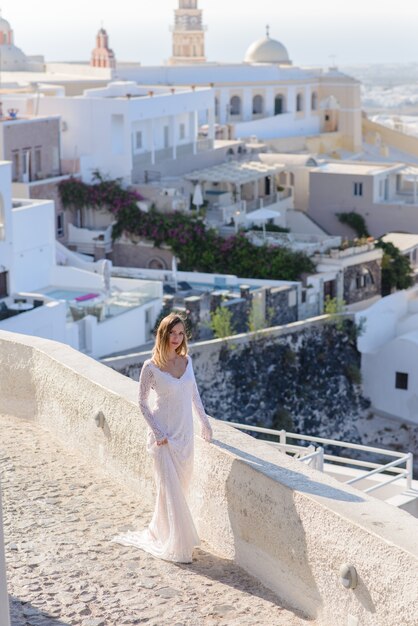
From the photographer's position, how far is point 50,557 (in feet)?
21.8

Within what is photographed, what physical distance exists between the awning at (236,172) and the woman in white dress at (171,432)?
100ft

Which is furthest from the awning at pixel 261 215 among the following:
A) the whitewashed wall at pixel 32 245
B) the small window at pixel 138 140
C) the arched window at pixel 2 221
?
the arched window at pixel 2 221

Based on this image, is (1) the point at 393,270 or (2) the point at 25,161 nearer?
(1) the point at 393,270

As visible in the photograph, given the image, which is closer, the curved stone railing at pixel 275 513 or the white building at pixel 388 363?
the curved stone railing at pixel 275 513

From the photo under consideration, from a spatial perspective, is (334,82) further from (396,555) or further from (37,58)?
(396,555)

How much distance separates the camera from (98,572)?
648 cm

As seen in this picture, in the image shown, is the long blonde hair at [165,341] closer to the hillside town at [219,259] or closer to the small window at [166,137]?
the hillside town at [219,259]

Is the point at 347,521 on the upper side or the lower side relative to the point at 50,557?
upper

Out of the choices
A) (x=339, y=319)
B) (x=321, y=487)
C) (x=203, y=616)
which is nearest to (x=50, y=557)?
(x=203, y=616)

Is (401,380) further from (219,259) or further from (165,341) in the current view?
(165,341)

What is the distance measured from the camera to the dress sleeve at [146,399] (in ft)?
21.4

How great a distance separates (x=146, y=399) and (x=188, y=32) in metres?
61.4

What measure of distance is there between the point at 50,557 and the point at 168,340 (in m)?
1.18

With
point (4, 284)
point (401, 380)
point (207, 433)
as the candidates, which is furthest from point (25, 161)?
point (207, 433)
